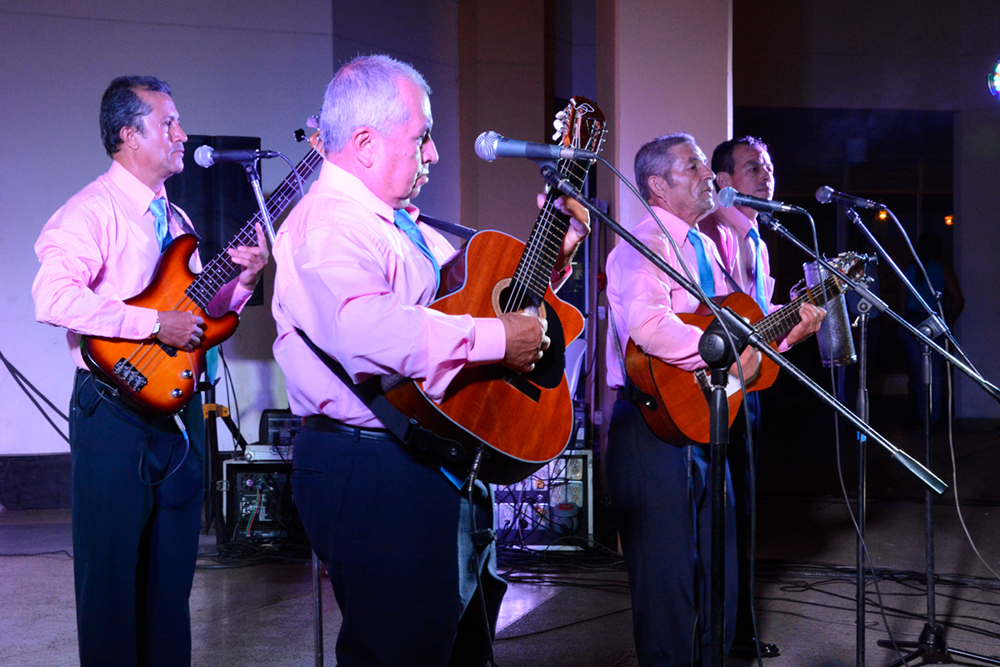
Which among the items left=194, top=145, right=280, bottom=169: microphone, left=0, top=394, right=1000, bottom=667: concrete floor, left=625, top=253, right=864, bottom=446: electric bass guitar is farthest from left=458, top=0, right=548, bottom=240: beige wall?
left=625, top=253, right=864, bottom=446: electric bass guitar

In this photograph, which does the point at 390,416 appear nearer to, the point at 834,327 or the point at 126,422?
the point at 126,422

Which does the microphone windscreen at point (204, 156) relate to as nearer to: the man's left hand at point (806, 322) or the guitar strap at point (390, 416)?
the guitar strap at point (390, 416)

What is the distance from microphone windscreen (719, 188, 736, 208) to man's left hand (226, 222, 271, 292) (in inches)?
57.6

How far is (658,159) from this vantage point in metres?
3.09

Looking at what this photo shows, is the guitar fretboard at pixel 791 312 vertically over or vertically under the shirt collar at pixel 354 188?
under

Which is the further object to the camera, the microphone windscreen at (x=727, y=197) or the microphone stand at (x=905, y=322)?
the microphone windscreen at (x=727, y=197)

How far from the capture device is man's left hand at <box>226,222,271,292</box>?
9.52ft

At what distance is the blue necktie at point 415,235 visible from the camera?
2080 mm

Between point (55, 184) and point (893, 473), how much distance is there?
6.84m

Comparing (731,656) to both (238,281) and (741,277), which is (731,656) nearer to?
(741,277)

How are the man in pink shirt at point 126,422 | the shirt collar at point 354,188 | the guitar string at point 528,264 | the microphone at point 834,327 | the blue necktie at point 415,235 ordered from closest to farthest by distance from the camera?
1. the shirt collar at point 354,188
2. the blue necktie at point 415,235
3. the guitar string at point 528,264
4. the man in pink shirt at point 126,422
5. the microphone at point 834,327

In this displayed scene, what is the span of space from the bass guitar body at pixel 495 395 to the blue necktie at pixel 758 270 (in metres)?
1.43

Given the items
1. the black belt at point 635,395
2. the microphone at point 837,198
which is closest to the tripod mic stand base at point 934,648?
the black belt at point 635,395

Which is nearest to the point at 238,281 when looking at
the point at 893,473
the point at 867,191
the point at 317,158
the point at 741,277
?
the point at 317,158
